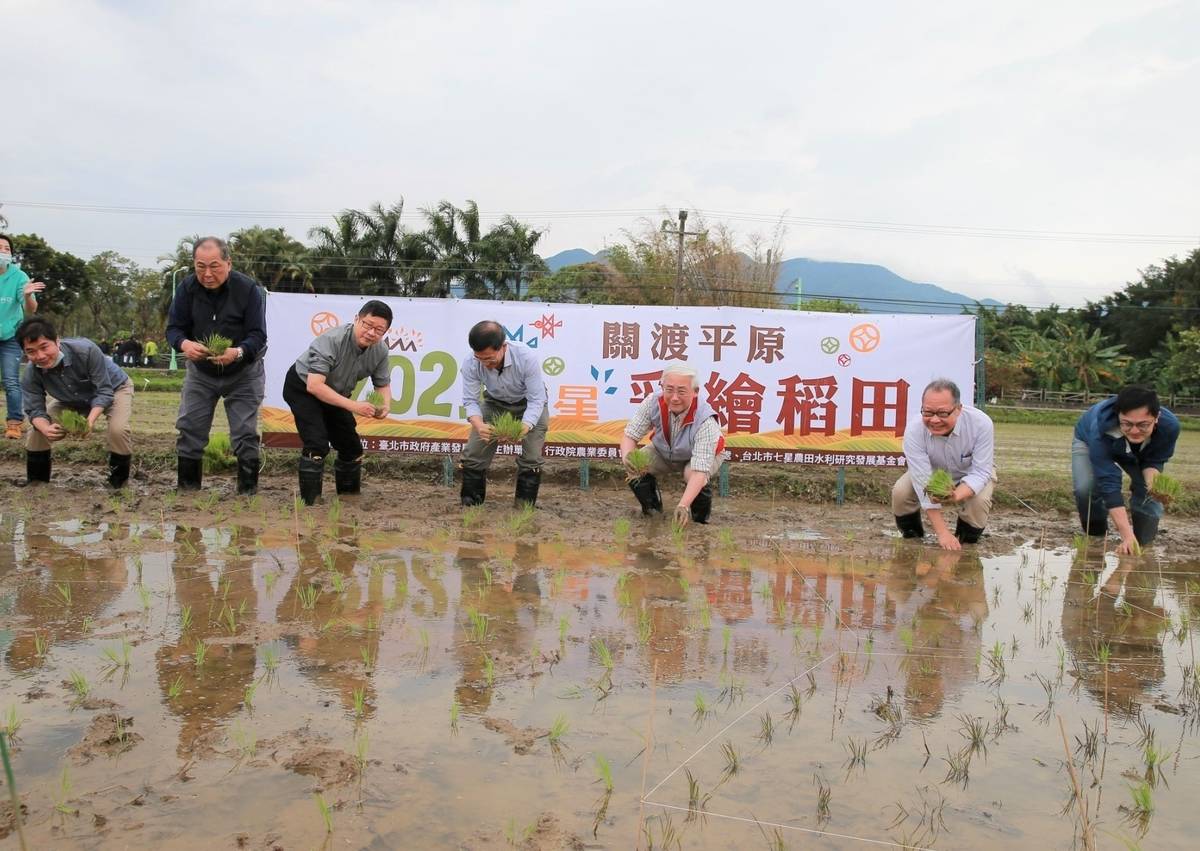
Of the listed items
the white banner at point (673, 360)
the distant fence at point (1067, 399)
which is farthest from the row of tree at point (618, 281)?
the white banner at point (673, 360)

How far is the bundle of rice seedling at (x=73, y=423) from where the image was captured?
5.81m

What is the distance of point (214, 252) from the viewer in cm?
578

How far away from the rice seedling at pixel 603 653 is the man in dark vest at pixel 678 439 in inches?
97.5

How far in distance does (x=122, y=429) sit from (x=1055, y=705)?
5.87 metres

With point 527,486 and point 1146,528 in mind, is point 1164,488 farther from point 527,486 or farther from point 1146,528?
point 527,486

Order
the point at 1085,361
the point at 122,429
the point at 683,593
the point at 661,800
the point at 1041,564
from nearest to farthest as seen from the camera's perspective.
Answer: the point at 661,800
the point at 683,593
the point at 1041,564
the point at 122,429
the point at 1085,361

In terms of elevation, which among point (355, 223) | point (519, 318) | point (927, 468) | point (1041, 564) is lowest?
point (1041, 564)

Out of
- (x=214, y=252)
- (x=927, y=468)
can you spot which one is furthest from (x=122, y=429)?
(x=927, y=468)

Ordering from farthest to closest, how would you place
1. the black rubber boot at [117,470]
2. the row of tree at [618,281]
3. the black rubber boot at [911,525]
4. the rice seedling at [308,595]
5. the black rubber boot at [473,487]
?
the row of tree at [618,281], the black rubber boot at [117,470], the black rubber boot at [473,487], the black rubber boot at [911,525], the rice seedling at [308,595]

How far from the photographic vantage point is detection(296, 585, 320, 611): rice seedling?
11.6 ft

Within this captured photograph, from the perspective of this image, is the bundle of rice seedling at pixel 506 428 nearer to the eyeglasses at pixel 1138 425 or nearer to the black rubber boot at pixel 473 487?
the black rubber boot at pixel 473 487

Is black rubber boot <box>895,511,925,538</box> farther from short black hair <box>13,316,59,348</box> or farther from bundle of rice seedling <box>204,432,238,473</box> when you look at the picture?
short black hair <box>13,316,59,348</box>

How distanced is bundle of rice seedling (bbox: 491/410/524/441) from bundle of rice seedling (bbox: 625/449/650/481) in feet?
2.44

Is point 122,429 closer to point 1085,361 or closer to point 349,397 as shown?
point 349,397
